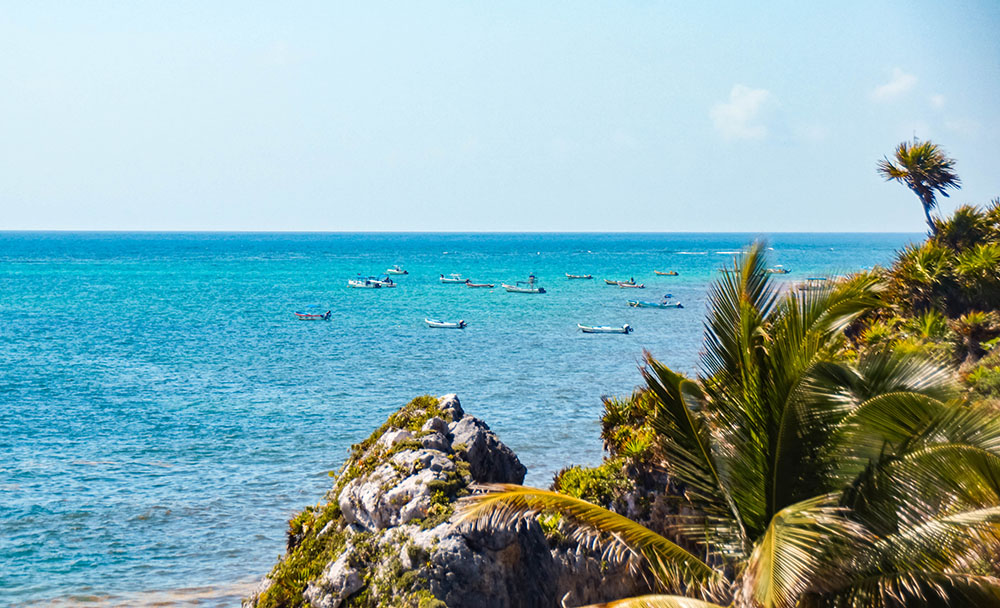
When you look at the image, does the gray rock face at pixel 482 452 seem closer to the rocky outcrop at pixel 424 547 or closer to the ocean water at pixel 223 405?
the rocky outcrop at pixel 424 547

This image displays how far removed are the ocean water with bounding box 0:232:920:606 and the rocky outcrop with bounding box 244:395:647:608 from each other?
4.81 meters

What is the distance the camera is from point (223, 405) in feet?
128

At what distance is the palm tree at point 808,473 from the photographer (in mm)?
6777

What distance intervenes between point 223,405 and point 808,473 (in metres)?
35.2

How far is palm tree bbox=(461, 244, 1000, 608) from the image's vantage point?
22.2ft

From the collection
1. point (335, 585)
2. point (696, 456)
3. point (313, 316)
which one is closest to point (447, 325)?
point (313, 316)

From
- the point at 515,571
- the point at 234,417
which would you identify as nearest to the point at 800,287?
the point at 515,571

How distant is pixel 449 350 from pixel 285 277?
90.9 m

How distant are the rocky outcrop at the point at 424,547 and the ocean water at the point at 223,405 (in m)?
4.81

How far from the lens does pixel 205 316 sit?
8112 cm

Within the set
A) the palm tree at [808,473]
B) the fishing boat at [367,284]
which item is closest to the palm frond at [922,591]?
the palm tree at [808,473]

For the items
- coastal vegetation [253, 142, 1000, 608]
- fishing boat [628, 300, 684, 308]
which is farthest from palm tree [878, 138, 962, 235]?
fishing boat [628, 300, 684, 308]

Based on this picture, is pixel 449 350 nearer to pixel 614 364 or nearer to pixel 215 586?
pixel 614 364

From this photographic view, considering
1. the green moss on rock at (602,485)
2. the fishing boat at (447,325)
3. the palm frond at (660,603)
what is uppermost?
the palm frond at (660,603)
